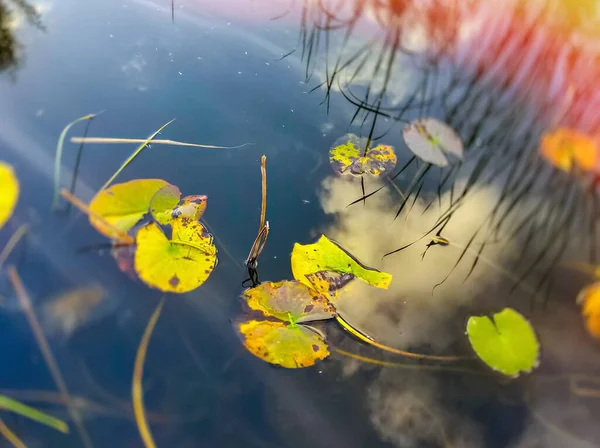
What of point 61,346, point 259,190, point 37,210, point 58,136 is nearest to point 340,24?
point 259,190

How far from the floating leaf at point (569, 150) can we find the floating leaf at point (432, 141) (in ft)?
0.63

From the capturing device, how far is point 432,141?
937 mm

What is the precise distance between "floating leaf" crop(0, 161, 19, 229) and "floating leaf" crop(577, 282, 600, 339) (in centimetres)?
105

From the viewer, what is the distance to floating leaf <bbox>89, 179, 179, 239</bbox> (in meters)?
0.78

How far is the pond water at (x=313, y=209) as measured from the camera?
2.16ft

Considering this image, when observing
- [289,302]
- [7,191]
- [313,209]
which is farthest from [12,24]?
[289,302]

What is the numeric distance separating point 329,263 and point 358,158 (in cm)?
28

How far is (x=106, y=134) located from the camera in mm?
920

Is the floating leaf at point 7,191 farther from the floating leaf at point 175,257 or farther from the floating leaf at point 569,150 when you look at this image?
the floating leaf at point 569,150

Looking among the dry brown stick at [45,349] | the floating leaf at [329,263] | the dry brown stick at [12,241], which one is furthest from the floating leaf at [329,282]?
the dry brown stick at [12,241]

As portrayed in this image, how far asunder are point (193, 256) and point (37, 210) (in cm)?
32

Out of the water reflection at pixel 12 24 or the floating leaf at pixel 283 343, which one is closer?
the floating leaf at pixel 283 343

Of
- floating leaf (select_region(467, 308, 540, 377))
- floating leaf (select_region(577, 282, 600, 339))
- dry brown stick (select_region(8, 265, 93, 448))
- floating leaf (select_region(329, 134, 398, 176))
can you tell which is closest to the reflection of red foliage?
dry brown stick (select_region(8, 265, 93, 448))

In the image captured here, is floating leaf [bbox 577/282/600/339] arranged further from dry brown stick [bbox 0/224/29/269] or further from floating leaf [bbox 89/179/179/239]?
dry brown stick [bbox 0/224/29/269]
